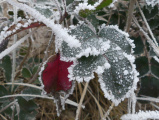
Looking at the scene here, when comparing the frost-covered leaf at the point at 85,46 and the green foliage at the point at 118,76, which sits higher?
the frost-covered leaf at the point at 85,46

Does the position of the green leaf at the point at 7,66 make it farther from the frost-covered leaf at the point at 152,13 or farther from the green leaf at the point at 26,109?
the frost-covered leaf at the point at 152,13

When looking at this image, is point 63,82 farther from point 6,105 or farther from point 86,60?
point 6,105

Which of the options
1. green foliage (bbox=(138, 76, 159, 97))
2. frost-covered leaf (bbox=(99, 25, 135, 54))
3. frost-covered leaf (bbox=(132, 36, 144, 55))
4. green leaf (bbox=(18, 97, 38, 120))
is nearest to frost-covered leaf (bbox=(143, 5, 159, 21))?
frost-covered leaf (bbox=(132, 36, 144, 55))

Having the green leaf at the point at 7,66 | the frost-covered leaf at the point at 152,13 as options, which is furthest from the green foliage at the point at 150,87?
the green leaf at the point at 7,66

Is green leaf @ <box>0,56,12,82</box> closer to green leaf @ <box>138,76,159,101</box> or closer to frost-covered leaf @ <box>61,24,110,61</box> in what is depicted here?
frost-covered leaf @ <box>61,24,110,61</box>

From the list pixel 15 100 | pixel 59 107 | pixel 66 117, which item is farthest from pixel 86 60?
pixel 66 117

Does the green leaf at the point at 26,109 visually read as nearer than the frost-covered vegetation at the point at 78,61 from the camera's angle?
No
